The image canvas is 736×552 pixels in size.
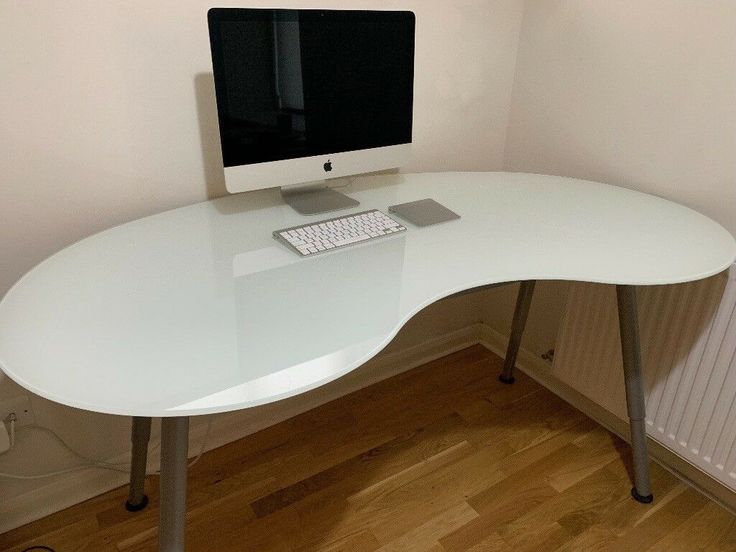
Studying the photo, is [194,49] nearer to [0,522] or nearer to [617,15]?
[617,15]

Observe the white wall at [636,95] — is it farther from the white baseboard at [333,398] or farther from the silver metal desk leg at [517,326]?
the white baseboard at [333,398]

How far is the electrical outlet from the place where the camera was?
1330mm

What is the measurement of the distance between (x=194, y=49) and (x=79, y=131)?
1.05 ft

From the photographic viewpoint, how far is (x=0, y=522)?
1.44m

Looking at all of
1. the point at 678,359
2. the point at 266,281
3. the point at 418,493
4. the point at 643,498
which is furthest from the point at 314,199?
the point at 643,498

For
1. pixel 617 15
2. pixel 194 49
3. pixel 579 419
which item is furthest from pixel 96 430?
pixel 617 15

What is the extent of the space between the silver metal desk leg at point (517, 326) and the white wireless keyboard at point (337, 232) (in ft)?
2.38

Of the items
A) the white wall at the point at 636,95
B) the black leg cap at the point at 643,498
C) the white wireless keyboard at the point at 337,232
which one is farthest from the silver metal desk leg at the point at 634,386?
the white wireless keyboard at the point at 337,232

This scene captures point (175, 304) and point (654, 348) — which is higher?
point (175, 304)

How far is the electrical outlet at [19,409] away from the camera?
4.36 ft

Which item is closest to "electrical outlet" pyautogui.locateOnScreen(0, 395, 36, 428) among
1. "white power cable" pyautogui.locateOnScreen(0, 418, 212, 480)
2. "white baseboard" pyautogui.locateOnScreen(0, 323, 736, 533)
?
"white power cable" pyautogui.locateOnScreen(0, 418, 212, 480)

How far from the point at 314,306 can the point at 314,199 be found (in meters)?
0.52

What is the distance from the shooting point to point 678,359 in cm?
153

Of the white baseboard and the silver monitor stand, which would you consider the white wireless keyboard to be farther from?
the white baseboard
